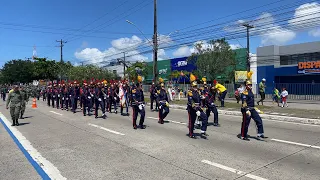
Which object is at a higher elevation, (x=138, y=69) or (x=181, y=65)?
(x=181, y=65)

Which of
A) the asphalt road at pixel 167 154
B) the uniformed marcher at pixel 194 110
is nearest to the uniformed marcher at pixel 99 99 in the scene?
the asphalt road at pixel 167 154

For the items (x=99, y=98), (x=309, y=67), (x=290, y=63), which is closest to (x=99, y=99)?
(x=99, y=98)

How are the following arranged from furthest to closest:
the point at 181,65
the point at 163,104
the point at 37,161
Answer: the point at 181,65 → the point at 163,104 → the point at 37,161

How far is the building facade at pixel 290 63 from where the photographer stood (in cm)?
3581

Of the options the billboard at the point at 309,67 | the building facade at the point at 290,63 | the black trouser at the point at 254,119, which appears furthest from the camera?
the building facade at the point at 290,63

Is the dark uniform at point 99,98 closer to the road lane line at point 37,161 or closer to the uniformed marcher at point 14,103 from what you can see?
the uniformed marcher at point 14,103

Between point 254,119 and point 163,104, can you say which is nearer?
point 254,119

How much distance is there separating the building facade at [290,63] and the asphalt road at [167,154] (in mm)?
26821

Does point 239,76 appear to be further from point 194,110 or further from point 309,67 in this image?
point 194,110

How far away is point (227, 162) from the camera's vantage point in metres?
6.23

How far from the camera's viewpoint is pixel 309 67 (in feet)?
117

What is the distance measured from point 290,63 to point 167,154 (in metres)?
36.6

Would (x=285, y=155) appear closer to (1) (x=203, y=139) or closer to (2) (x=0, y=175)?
(1) (x=203, y=139)

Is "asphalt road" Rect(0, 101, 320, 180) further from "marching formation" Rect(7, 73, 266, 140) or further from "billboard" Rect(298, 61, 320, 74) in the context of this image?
"billboard" Rect(298, 61, 320, 74)
